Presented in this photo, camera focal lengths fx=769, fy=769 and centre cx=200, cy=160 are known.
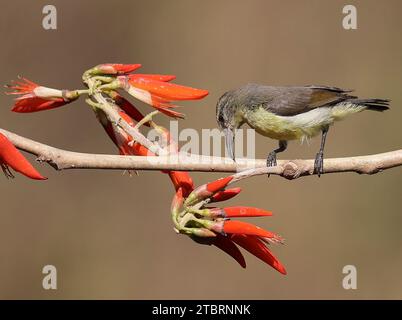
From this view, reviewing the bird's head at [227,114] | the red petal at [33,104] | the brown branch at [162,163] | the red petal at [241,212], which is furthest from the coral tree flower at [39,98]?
the bird's head at [227,114]

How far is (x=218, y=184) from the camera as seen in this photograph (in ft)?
5.36

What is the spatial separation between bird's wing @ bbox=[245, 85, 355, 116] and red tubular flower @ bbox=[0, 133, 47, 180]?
1650 millimetres

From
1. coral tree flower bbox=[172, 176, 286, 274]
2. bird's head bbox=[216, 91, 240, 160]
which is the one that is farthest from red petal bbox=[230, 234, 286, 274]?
bird's head bbox=[216, 91, 240, 160]

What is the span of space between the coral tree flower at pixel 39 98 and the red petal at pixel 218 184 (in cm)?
41

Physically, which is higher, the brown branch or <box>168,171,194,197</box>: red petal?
the brown branch

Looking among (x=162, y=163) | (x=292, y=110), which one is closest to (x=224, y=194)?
(x=162, y=163)

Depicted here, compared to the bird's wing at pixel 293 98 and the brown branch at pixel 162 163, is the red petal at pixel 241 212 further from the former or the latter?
the bird's wing at pixel 293 98

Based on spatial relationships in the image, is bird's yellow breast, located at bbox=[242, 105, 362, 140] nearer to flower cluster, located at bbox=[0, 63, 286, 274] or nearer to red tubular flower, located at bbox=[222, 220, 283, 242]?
flower cluster, located at bbox=[0, 63, 286, 274]

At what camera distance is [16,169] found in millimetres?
1553

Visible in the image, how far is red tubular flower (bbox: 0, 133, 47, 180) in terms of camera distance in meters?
1.55

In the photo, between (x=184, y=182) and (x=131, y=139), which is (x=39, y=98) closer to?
(x=131, y=139)

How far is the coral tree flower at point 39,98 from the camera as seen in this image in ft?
5.95

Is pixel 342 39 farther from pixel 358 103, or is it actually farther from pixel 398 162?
pixel 398 162

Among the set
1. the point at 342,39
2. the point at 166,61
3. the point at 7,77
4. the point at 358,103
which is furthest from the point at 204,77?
the point at 358,103
